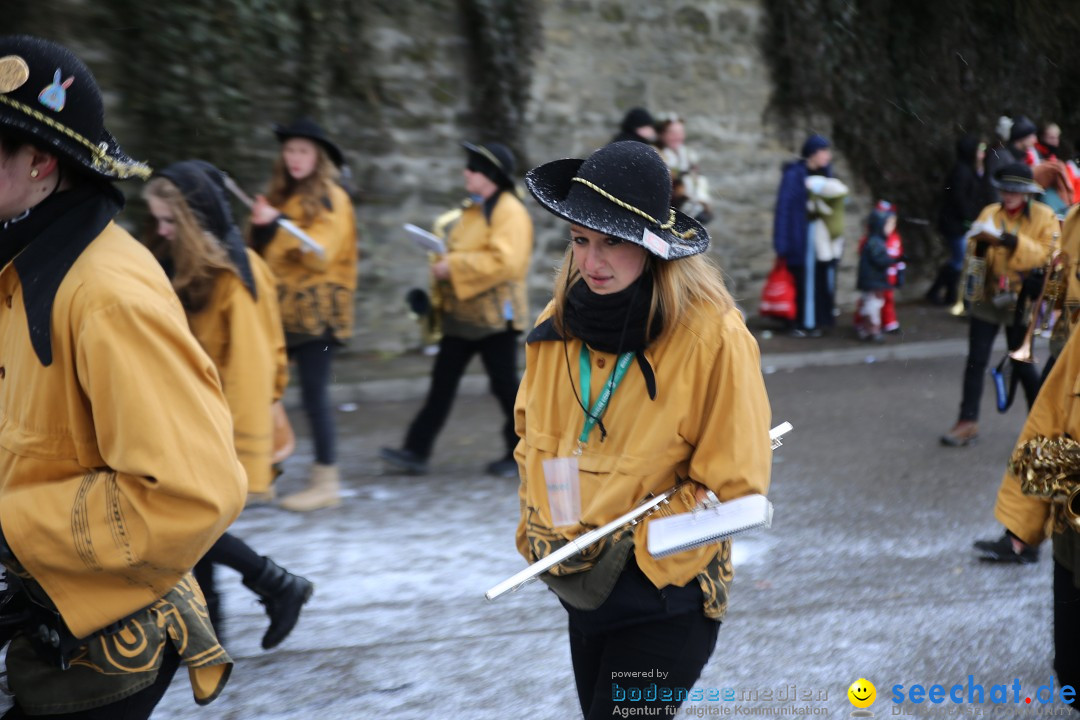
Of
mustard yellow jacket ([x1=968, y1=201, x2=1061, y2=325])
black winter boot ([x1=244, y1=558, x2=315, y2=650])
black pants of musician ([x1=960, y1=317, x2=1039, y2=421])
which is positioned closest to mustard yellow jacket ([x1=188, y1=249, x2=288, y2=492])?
black winter boot ([x1=244, y1=558, x2=315, y2=650])

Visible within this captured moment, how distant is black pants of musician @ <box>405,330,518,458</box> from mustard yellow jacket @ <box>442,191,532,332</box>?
0.12m

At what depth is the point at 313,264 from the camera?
5895mm

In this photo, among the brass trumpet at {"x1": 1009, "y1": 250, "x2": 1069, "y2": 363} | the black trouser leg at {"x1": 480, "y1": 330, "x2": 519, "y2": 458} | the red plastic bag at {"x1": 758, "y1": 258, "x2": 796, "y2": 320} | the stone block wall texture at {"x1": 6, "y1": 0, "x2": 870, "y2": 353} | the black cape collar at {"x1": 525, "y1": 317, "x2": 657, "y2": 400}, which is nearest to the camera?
the black cape collar at {"x1": 525, "y1": 317, "x2": 657, "y2": 400}

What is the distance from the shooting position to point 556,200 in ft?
8.77

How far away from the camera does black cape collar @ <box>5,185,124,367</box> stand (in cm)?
196

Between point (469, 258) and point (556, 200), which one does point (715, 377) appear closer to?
point (556, 200)

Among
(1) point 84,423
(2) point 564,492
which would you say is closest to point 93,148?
(1) point 84,423

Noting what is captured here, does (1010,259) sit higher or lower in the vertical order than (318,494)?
higher

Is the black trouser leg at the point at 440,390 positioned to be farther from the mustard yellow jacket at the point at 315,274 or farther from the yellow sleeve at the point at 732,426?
the yellow sleeve at the point at 732,426

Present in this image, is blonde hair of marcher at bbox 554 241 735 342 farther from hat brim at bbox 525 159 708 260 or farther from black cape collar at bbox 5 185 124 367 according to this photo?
black cape collar at bbox 5 185 124 367

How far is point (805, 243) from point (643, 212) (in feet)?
31.6

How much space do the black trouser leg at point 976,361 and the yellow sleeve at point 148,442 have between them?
612cm

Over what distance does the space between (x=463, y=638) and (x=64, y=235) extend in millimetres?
2791

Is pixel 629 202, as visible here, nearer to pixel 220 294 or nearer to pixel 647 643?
pixel 647 643
